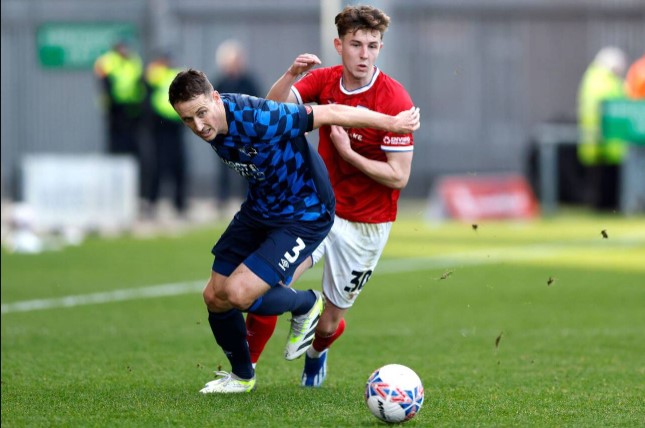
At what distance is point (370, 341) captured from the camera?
32.2 feet

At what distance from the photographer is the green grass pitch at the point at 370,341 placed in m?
6.91

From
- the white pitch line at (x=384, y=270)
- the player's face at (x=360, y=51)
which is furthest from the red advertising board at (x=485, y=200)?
the player's face at (x=360, y=51)

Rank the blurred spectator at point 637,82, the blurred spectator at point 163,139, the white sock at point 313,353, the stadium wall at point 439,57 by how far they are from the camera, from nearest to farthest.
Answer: the white sock at point 313,353 → the blurred spectator at point 163,139 → the blurred spectator at point 637,82 → the stadium wall at point 439,57

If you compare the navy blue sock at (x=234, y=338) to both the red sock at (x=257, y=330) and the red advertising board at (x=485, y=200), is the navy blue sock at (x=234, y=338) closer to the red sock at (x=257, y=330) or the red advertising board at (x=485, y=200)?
the red sock at (x=257, y=330)

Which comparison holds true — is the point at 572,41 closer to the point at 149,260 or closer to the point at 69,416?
the point at 149,260

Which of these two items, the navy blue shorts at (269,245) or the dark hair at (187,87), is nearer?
the dark hair at (187,87)

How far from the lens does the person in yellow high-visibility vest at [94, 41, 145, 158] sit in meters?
21.2

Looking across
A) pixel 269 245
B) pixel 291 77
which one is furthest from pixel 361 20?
pixel 269 245

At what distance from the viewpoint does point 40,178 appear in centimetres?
1911

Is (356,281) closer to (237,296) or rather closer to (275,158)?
(237,296)

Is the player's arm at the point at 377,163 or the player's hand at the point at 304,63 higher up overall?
the player's hand at the point at 304,63

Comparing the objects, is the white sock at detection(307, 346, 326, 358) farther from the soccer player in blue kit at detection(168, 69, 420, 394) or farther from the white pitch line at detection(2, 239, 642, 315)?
the white pitch line at detection(2, 239, 642, 315)

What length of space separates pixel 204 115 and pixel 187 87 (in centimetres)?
16

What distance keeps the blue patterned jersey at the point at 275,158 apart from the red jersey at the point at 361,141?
394 millimetres
